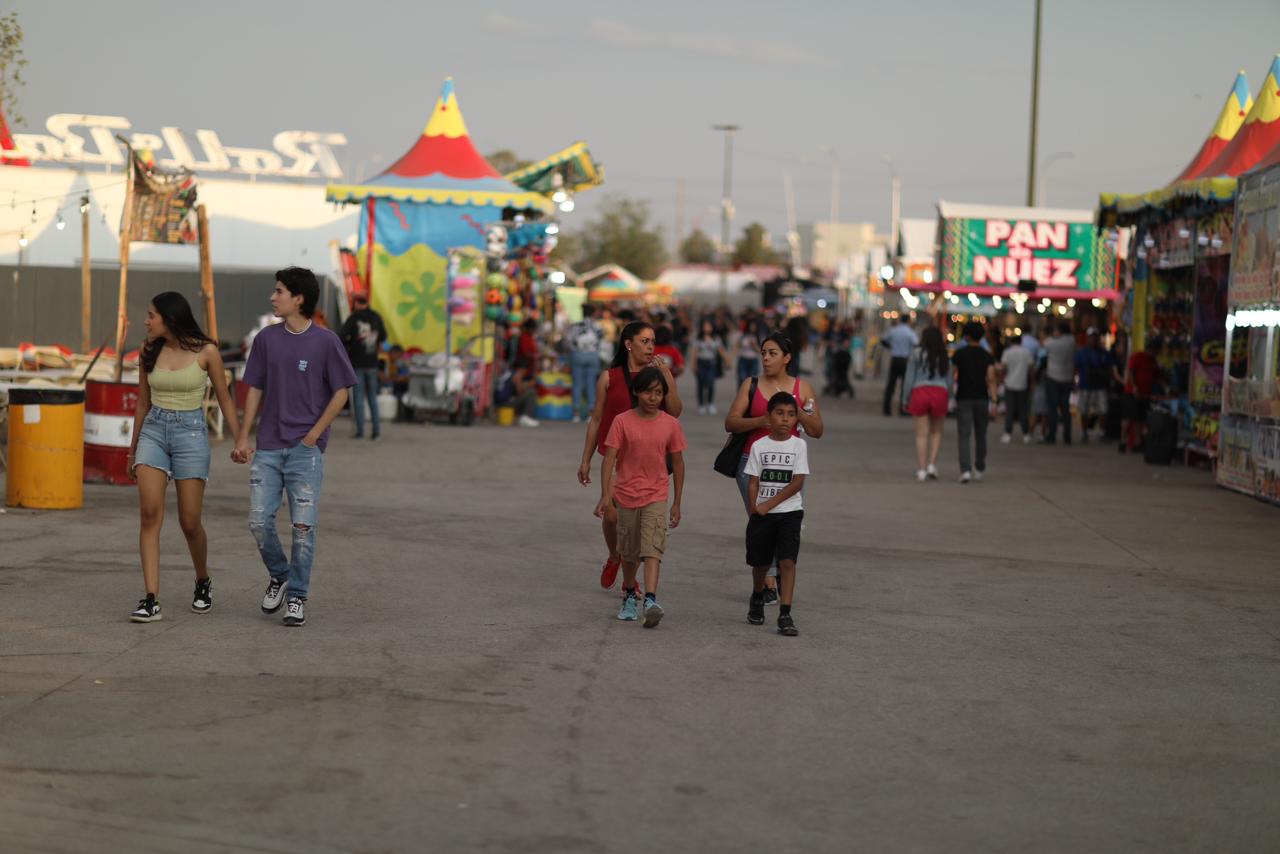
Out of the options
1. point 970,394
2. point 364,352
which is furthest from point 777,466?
point 364,352

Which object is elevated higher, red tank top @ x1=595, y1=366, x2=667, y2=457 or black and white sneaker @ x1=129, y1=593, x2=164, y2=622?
red tank top @ x1=595, y1=366, x2=667, y2=457

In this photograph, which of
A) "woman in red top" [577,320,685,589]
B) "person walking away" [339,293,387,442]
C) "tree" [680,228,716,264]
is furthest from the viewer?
"tree" [680,228,716,264]

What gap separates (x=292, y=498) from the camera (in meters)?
8.09

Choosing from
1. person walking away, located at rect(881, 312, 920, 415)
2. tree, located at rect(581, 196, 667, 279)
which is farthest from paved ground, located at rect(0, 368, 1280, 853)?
tree, located at rect(581, 196, 667, 279)

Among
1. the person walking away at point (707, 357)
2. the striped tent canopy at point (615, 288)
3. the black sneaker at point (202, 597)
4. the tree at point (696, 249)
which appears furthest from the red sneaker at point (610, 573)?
the tree at point (696, 249)

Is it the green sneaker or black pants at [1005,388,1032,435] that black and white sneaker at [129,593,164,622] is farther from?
black pants at [1005,388,1032,435]

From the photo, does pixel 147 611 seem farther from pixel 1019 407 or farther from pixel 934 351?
pixel 1019 407

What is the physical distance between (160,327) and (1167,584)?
21.5 feet

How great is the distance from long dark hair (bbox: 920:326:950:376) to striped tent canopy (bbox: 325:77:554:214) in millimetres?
9550

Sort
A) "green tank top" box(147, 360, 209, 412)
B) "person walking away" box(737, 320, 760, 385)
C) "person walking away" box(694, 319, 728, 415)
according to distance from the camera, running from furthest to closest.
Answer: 1. "person walking away" box(694, 319, 728, 415)
2. "person walking away" box(737, 320, 760, 385)
3. "green tank top" box(147, 360, 209, 412)

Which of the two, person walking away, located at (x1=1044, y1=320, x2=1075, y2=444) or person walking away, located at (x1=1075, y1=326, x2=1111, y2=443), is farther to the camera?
person walking away, located at (x1=1075, y1=326, x2=1111, y2=443)

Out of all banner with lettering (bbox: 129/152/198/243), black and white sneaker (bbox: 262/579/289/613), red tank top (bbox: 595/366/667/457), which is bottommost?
black and white sneaker (bbox: 262/579/289/613)

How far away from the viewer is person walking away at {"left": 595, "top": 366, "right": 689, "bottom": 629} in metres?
8.29

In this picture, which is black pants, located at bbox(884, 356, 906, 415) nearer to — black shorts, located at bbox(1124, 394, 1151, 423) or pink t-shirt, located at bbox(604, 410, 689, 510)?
black shorts, located at bbox(1124, 394, 1151, 423)
